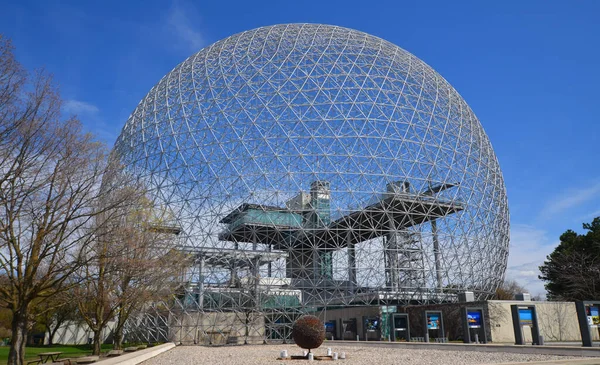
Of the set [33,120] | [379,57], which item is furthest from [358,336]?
[33,120]

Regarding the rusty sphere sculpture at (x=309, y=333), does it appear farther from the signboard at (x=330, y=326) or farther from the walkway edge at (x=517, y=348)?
the signboard at (x=330, y=326)

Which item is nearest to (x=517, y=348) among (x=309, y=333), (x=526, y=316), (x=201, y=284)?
(x=526, y=316)

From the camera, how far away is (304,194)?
2991cm

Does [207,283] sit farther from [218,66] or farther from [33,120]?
[33,120]

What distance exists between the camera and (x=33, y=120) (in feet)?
34.0

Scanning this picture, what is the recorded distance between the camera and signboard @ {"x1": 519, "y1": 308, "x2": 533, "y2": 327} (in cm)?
2133

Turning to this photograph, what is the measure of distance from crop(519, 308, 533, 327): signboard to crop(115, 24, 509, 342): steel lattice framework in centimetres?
966

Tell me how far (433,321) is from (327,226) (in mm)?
8613

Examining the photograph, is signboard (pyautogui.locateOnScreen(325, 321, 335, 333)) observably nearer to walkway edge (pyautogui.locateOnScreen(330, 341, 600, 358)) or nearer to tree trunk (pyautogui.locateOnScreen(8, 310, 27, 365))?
walkway edge (pyautogui.locateOnScreen(330, 341, 600, 358))

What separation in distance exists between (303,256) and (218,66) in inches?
632

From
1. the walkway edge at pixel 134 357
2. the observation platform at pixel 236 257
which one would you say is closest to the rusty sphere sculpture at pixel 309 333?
the walkway edge at pixel 134 357

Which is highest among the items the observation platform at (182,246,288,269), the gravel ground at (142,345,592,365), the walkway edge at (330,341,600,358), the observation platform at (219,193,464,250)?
the observation platform at (219,193,464,250)

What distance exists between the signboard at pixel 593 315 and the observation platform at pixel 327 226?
13.0 m

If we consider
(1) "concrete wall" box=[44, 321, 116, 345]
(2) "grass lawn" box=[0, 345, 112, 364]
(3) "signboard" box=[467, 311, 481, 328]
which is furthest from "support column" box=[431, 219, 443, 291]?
(1) "concrete wall" box=[44, 321, 116, 345]
